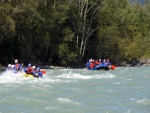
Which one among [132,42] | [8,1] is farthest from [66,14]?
[132,42]

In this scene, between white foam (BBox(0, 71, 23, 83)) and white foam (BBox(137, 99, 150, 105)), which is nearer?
white foam (BBox(137, 99, 150, 105))

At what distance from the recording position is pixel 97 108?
14188mm

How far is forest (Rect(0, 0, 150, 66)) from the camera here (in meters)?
37.8

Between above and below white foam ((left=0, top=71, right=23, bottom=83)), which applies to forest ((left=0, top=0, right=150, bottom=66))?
above

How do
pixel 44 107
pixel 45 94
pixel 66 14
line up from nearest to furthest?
pixel 44 107, pixel 45 94, pixel 66 14

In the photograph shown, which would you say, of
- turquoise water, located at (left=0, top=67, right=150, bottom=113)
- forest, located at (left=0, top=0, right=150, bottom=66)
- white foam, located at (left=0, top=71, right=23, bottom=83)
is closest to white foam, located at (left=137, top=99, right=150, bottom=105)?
turquoise water, located at (left=0, top=67, right=150, bottom=113)

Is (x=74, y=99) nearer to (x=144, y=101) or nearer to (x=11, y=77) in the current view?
(x=144, y=101)

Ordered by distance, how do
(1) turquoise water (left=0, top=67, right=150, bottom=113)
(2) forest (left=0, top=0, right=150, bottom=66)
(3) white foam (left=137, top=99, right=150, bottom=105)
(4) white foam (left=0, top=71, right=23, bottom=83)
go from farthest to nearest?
(2) forest (left=0, top=0, right=150, bottom=66)
(4) white foam (left=0, top=71, right=23, bottom=83)
(3) white foam (left=137, top=99, right=150, bottom=105)
(1) turquoise water (left=0, top=67, right=150, bottom=113)

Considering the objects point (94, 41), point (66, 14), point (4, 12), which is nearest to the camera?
point (4, 12)

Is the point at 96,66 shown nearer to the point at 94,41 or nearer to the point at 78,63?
the point at 78,63

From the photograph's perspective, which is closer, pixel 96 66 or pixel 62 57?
pixel 96 66

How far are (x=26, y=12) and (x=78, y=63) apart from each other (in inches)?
446

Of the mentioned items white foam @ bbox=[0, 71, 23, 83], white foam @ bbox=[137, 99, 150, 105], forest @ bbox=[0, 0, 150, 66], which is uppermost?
forest @ bbox=[0, 0, 150, 66]

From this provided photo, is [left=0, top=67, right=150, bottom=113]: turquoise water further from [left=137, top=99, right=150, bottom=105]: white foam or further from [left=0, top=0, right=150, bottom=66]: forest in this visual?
[left=0, top=0, right=150, bottom=66]: forest
